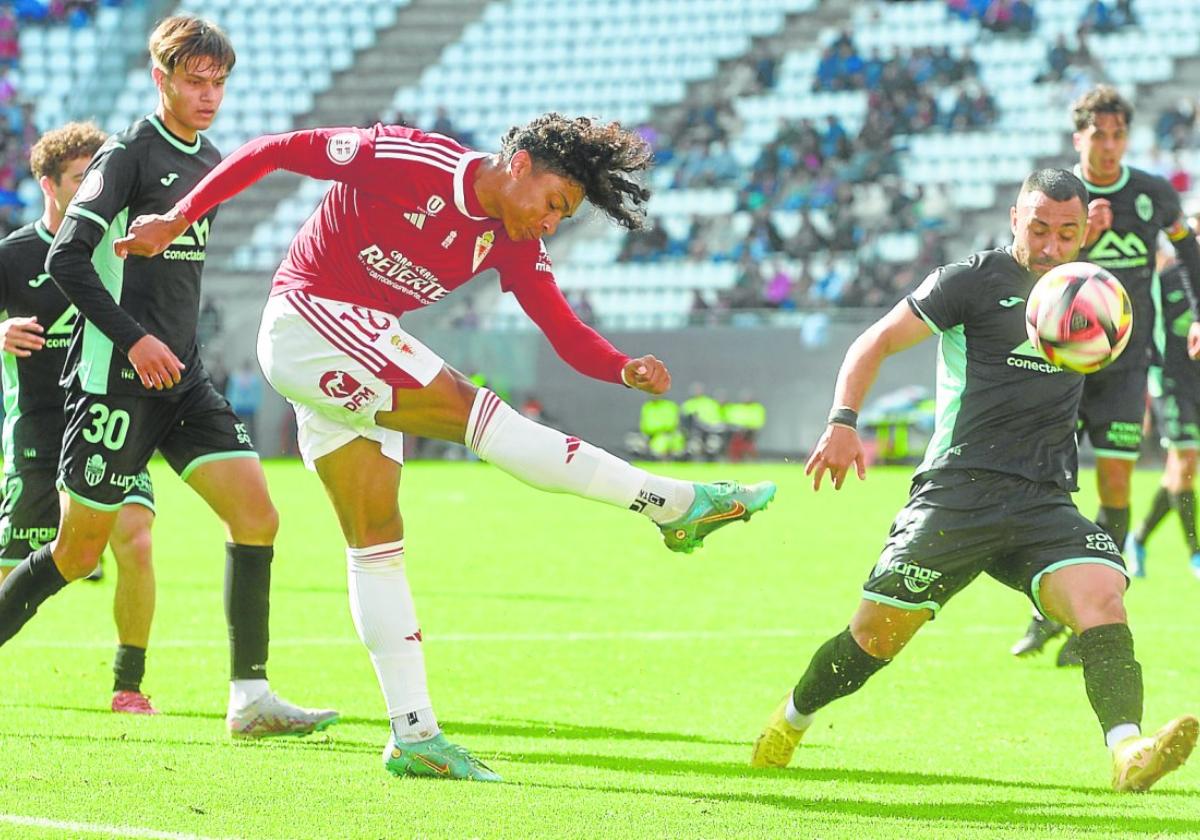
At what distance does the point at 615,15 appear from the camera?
117 feet

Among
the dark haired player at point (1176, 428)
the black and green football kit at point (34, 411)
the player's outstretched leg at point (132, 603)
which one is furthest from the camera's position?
the dark haired player at point (1176, 428)

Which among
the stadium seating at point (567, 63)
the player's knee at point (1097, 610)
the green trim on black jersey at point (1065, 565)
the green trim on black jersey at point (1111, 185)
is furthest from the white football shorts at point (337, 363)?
the stadium seating at point (567, 63)

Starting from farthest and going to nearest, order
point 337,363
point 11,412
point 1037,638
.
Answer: point 1037,638 < point 11,412 < point 337,363

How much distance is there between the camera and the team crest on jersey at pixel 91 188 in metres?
5.97

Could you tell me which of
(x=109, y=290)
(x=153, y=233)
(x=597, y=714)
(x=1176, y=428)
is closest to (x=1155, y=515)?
(x=1176, y=428)

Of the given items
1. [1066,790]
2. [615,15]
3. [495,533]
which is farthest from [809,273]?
[1066,790]

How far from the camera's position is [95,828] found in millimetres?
4430

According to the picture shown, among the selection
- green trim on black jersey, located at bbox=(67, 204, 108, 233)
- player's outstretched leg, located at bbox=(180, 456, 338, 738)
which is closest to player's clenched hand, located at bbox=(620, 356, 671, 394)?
player's outstretched leg, located at bbox=(180, 456, 338, 738)

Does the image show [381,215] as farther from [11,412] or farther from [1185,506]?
[1185,506]

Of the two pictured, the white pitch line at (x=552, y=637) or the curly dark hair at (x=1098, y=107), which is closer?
the curly dark hair at (x=1098, y=107)

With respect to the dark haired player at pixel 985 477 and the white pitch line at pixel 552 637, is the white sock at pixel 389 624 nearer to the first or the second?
the dark haired player at pixel 985 477

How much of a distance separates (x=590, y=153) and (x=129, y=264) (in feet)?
6.48

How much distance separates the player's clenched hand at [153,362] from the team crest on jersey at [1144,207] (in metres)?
5.10

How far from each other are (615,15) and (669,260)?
7.88 meters
